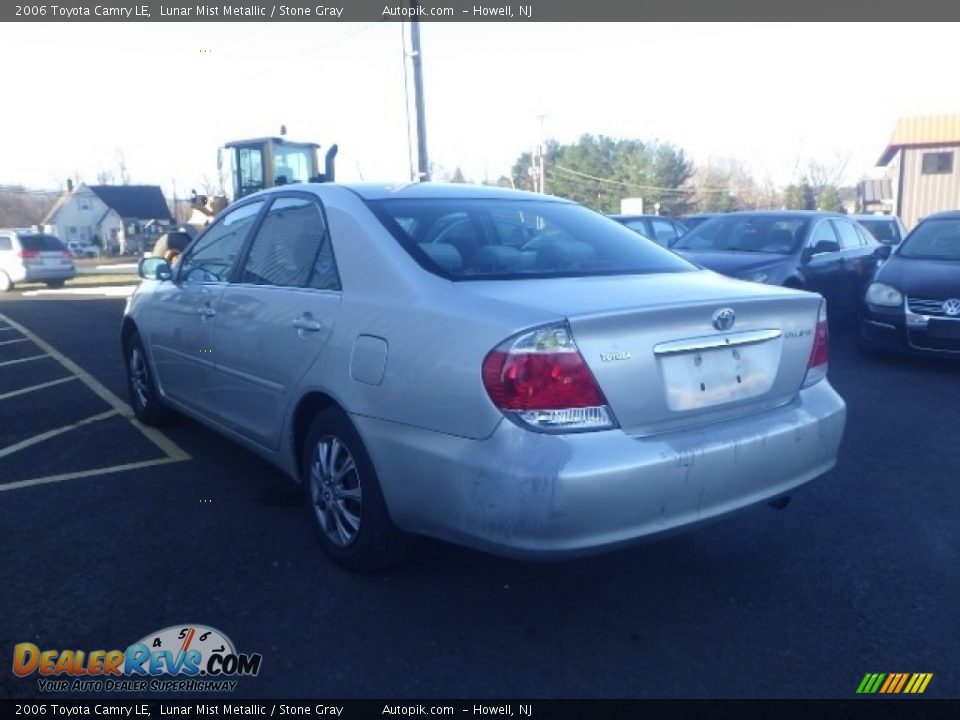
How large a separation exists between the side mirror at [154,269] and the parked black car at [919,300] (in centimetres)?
627

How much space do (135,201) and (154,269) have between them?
76344 mm

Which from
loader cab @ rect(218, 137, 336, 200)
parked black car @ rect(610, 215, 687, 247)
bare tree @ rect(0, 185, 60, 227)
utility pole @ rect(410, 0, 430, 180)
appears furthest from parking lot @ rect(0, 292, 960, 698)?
bare tree @ rect(0, 185, 60, 227)

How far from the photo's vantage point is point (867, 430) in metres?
5.57

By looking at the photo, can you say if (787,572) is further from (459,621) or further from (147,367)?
(147,367)

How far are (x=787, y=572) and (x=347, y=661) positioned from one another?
184cm

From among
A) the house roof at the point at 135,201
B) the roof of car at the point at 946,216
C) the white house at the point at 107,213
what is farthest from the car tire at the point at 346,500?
the house roof at the point at 135,201

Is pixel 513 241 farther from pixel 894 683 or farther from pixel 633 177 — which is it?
pixel 633 177

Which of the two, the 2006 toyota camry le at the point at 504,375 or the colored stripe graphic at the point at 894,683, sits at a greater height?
the 2006 toyota camry le at the point at 504,375

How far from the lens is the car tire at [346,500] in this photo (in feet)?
10.4

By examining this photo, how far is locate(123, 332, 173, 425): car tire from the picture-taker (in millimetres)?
5566

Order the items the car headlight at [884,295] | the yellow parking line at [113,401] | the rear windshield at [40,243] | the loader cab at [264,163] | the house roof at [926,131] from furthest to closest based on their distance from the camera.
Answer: the house roof at [926,131], the rear windshield at [40,243], the loader cab at [264,163], the car headlight at [884,295], the yellow parking line at [113,401]

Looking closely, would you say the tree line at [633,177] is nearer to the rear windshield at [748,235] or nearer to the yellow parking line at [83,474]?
the rear windshield at [748,235]

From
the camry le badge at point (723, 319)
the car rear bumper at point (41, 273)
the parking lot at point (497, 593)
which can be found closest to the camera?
the parking lot at point (497, 593)

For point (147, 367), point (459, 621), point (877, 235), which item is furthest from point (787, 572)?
point (877, 235)
